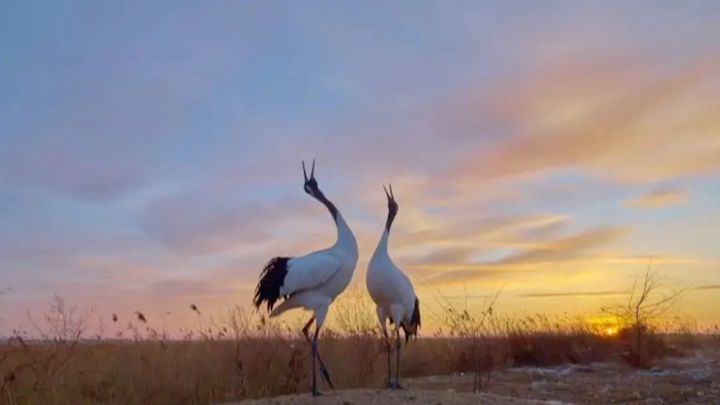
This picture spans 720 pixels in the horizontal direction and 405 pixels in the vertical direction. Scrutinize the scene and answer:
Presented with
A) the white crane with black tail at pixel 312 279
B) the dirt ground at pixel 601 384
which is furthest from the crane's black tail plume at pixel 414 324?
the white crane with black tail at pixel 312 279

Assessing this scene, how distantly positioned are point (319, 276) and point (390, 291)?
1.09 metres

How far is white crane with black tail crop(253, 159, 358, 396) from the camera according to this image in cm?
898

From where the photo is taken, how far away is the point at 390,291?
31.9ft

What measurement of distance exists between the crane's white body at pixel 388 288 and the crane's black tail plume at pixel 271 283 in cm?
108

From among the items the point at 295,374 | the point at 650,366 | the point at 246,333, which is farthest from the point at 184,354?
the point at 650,366

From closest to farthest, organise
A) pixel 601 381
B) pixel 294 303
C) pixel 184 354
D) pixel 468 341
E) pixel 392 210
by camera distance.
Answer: pixel 294 303, pixel 392 210, pixel 184 354, pixel 601 381, pixel 468 341

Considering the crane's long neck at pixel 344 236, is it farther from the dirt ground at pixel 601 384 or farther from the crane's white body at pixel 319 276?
the dirt ground at pixel 601 384

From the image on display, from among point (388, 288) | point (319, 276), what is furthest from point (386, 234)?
point (319, 276)

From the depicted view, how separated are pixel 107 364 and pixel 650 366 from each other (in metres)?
10.6

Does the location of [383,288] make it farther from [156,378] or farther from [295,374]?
[156,378]

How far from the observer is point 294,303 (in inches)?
363

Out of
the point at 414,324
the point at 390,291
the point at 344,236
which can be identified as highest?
the point at 344,236

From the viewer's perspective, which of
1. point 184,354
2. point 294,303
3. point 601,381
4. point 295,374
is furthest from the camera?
point 601,381

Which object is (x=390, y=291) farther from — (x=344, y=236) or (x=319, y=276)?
(x=319, y=276)
